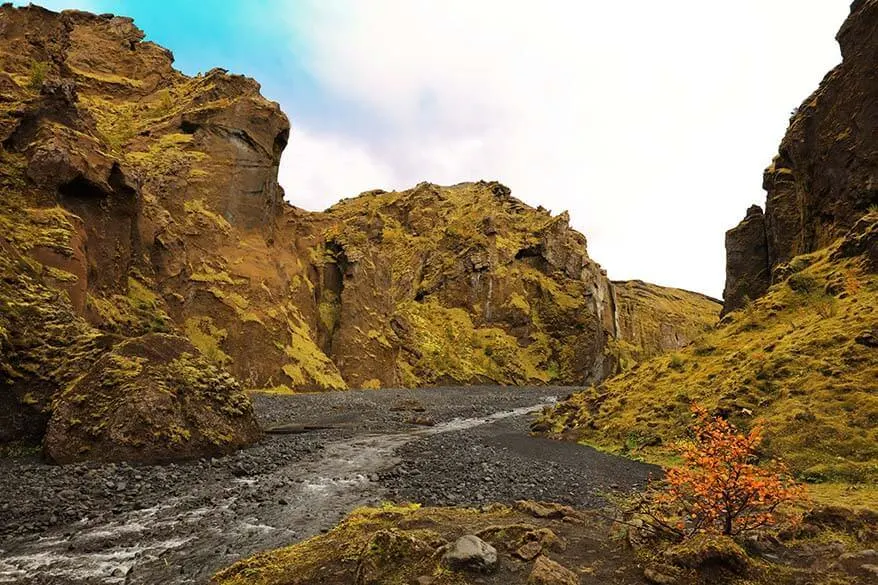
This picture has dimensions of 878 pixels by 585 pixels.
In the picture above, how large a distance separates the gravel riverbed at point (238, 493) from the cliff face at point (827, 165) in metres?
24.0

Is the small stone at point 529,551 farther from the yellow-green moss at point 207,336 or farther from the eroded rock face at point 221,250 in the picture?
the yellow-green moss at point 207,336

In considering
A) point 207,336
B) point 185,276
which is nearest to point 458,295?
point 207,336

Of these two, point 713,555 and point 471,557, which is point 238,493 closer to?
point 471,557

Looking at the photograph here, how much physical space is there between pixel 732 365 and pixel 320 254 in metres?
62.9

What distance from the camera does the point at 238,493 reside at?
14891mm

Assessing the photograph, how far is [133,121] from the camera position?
2505 inches

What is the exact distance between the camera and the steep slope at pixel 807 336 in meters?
17.1

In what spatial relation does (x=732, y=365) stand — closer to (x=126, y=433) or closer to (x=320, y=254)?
(x=126, y=433)

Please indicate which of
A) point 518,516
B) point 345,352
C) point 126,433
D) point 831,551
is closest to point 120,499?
point 126,433

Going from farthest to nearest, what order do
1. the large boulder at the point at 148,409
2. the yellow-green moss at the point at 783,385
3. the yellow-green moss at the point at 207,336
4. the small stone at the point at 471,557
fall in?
the yellow-green moss at the point at 207,336
the large boulder at the point at 148,409
the yellow-green moss at the point at 783,385
the small stone at the point at 471,557

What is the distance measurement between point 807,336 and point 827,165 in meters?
18.0

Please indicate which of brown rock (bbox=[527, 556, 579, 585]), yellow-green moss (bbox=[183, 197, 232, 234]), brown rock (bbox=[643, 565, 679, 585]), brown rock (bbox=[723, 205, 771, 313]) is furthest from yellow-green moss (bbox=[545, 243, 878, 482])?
yellow-green moss (bbox=[183, 197, 232, 234])

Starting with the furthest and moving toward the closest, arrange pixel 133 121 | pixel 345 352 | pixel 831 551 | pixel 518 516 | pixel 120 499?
pixel 345 352 < pixel 133 121 < pixel 120 499 < pixel 518 516 < pixel 831 551

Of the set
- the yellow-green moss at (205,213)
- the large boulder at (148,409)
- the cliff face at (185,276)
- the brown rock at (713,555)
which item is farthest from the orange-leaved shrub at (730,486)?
the yellow-green moss at (205,213)
